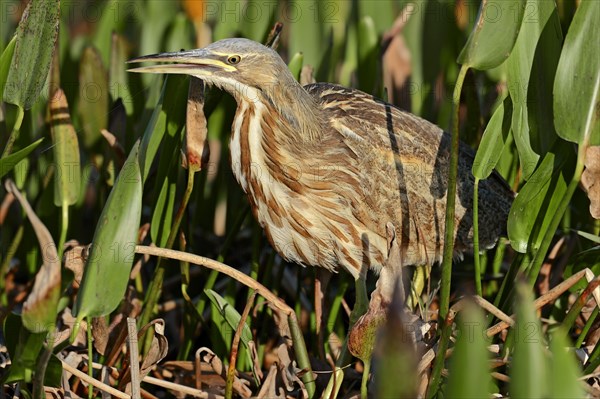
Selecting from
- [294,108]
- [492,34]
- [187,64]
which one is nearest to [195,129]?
[187,64]

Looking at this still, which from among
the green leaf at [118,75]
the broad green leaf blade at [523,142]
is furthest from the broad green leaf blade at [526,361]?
the green leaf at [118,75]

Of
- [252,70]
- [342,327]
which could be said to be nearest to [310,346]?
[342,327]

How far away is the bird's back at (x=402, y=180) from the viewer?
252cm

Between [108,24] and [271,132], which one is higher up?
[108,24]

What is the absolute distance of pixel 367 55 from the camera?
3.11 m

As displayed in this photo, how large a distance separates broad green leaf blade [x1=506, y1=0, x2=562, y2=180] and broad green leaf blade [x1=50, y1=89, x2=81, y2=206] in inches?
42.7

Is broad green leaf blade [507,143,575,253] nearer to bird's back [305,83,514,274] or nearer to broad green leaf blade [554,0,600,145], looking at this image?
broad green leaf blade [554,0,600,145]

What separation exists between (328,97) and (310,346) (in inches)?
28.5

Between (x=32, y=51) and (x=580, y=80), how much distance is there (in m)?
1.18

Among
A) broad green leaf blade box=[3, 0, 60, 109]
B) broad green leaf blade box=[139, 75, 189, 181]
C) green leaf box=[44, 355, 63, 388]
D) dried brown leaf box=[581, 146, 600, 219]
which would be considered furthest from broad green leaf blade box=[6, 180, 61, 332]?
dried brown leaf box=[581, 146, 600, 219]

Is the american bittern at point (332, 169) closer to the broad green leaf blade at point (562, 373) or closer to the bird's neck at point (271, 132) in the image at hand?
the bird's neck at point (271, 132)

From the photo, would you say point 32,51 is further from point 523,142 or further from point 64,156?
point 523,142

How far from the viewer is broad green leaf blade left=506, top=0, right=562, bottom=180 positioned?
220 cm

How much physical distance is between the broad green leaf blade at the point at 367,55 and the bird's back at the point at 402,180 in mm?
403
